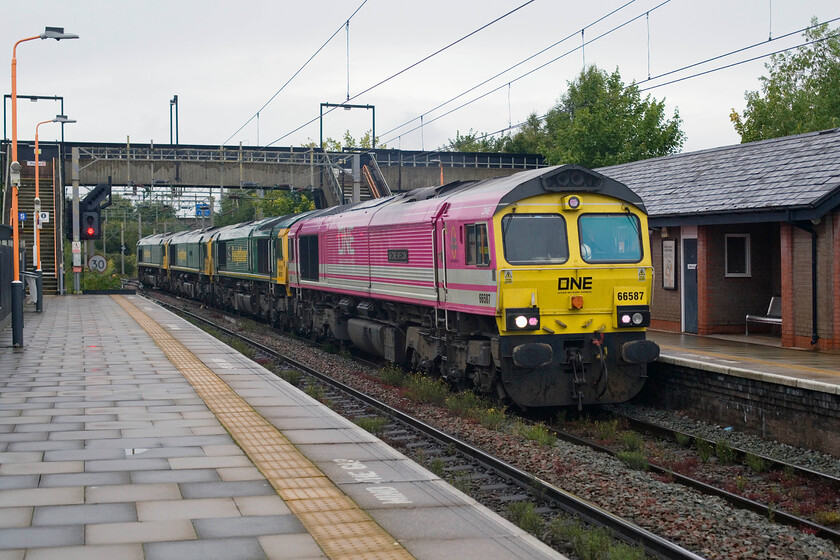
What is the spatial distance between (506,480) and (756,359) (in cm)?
608

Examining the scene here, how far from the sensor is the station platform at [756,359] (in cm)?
1151

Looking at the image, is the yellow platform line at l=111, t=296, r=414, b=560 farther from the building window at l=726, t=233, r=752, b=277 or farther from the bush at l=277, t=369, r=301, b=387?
the building window at l=726, t=233, r=752, b=277

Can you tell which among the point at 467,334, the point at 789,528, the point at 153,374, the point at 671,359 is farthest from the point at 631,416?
the point at 153,374

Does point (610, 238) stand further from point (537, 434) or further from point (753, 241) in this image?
point (753, 241)

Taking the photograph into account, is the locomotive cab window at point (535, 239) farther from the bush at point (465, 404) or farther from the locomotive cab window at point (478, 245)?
the bush at point (465, 404)

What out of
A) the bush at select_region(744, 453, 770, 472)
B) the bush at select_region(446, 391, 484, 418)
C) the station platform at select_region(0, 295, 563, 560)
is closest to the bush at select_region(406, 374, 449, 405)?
the bush at select_region(446, 391, 484, 418)

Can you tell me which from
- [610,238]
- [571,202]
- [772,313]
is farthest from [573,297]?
[772,313]

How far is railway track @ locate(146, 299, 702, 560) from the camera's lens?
7.34m

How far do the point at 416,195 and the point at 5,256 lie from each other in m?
12.4

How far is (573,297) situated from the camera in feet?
41.8

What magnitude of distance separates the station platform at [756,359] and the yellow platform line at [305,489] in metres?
6.02

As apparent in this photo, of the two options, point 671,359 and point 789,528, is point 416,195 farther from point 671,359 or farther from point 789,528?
point 789,528

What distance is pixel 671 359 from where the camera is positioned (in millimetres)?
13836

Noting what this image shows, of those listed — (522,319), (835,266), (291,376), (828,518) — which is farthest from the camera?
(291,376)
